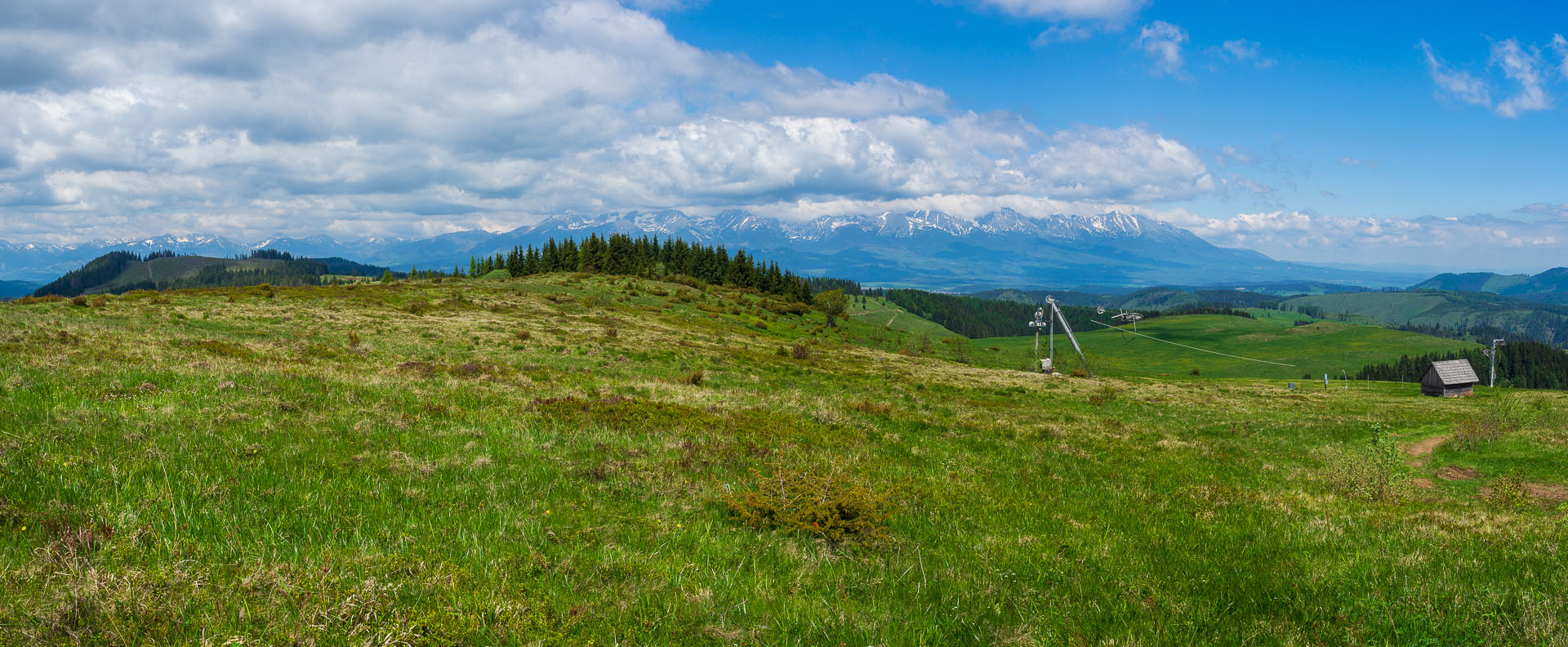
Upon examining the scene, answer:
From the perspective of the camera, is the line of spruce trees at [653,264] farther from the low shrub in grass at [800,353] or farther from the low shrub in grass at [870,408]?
the low shrub in grass at [870,408]

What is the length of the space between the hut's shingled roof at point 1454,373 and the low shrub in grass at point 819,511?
8801 centimetres

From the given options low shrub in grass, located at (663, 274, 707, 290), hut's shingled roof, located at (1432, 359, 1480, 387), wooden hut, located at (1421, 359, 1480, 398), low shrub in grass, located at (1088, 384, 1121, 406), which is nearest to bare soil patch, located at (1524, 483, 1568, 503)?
low shrub in grass, located at (1088, 384, 1121, 406)

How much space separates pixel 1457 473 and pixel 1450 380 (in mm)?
66794

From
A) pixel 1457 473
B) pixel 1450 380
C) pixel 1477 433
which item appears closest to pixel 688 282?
pixel 1450 380

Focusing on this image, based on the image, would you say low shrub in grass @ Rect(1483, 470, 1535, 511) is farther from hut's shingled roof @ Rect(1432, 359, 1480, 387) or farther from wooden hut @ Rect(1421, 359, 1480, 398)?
hut's shingled roof @ Rect(1432, 359, 1480, 387)

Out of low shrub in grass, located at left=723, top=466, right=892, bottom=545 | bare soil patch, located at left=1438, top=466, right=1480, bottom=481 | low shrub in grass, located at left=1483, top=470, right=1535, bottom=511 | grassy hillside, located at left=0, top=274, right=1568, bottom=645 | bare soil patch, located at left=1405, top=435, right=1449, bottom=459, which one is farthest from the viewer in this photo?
bare soil patch, located at left=1405, top=435, right=1449, bottom=459

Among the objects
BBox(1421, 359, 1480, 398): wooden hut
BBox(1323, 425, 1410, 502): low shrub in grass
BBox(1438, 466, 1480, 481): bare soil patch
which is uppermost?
BBox(1323, 425, 1410, 502): low shrub in grass

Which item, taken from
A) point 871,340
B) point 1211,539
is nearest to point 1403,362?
point 871,340

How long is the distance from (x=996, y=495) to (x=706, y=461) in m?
5.26

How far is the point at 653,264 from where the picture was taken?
16638 centimetres

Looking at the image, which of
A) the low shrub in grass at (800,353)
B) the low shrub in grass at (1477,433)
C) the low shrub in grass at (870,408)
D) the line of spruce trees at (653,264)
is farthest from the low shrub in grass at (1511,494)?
the line of spruce trees at (653,264)

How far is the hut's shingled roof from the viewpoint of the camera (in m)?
66.0

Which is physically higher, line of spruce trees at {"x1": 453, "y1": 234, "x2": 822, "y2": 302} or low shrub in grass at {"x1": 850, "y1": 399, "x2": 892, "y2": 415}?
line of spruce trees at {"x1": 453, "y1": 234, "x2": 822, "y2": 302}

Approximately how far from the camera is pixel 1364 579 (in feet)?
24.7
